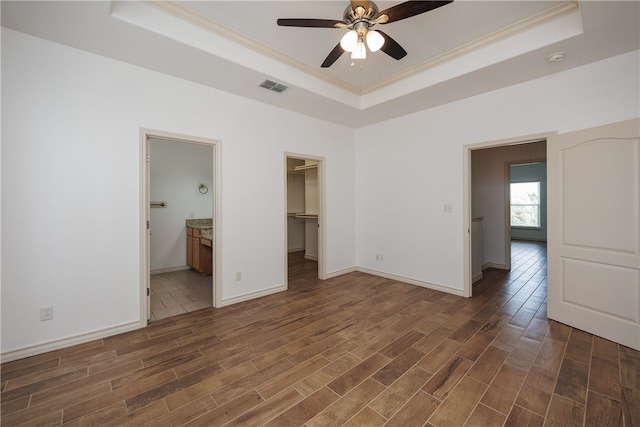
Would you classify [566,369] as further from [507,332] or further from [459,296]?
[459,296]

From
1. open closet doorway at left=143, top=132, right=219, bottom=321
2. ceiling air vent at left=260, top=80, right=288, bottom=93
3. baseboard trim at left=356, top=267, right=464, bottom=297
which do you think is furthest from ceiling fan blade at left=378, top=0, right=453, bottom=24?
open closet doorway at left=143, top=132, right=219, bottom=321

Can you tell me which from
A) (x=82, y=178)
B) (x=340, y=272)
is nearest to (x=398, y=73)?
(x=340, y=272)

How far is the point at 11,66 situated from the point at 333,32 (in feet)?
9.40

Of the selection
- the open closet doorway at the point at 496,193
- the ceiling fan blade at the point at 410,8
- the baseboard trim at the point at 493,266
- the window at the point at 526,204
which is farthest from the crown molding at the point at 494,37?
the window at the point at 526,204

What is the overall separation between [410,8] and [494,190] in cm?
464

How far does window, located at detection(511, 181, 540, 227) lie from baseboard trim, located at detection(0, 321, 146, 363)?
1171cm

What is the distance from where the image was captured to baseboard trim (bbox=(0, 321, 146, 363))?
232 centimetres

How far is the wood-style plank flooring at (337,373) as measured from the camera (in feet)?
5.63

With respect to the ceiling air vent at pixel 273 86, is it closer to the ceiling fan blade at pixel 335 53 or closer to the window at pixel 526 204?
the ceiling fan blade at pixel 335 53

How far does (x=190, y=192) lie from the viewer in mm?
5660

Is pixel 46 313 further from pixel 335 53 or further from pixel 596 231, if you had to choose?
pixel 596 231

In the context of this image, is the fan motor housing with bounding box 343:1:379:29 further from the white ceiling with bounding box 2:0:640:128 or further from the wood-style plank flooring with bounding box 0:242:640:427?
the wood-style plank flooring with bounding box 0:242:640:427

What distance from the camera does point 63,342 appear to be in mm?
2529

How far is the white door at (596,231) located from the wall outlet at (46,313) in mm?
5130
